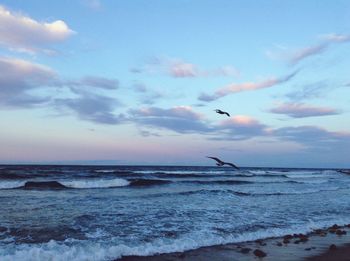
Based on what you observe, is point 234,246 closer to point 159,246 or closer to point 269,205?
point 159,246

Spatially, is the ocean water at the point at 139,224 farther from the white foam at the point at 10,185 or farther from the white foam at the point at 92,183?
the white foam at the point at 92,183

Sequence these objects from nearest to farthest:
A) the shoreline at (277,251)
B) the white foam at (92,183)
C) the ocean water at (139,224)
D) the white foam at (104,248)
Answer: the white foam at (104,248), the shoreline at (277,251), the ocean water at (139,224), the white foam at (92,183)

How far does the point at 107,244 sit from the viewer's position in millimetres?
11078

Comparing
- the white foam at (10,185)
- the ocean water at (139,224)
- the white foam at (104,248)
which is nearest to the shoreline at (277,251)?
the white foam at (104,248)

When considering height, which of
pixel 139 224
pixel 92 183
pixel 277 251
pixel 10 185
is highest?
pixel 92 183

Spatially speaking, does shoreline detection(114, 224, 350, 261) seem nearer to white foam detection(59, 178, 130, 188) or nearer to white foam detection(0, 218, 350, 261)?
white foam detection(0, 218, 350, 261)

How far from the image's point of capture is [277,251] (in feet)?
36.1

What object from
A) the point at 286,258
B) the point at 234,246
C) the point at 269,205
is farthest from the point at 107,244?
the point at 269,205

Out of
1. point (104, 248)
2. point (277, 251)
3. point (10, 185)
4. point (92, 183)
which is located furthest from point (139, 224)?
point (92, 183)

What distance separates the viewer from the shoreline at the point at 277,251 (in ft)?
33.4

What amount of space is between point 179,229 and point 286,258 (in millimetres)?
4244

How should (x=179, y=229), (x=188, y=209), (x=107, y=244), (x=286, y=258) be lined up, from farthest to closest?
(x=188, y=209)
(x=179, y=229)
(x=107, y=244)
(x=286, y=258)

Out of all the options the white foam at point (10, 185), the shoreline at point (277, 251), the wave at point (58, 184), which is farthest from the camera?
the wave at point (58, 184)

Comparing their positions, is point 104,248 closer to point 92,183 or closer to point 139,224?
point 139,224
